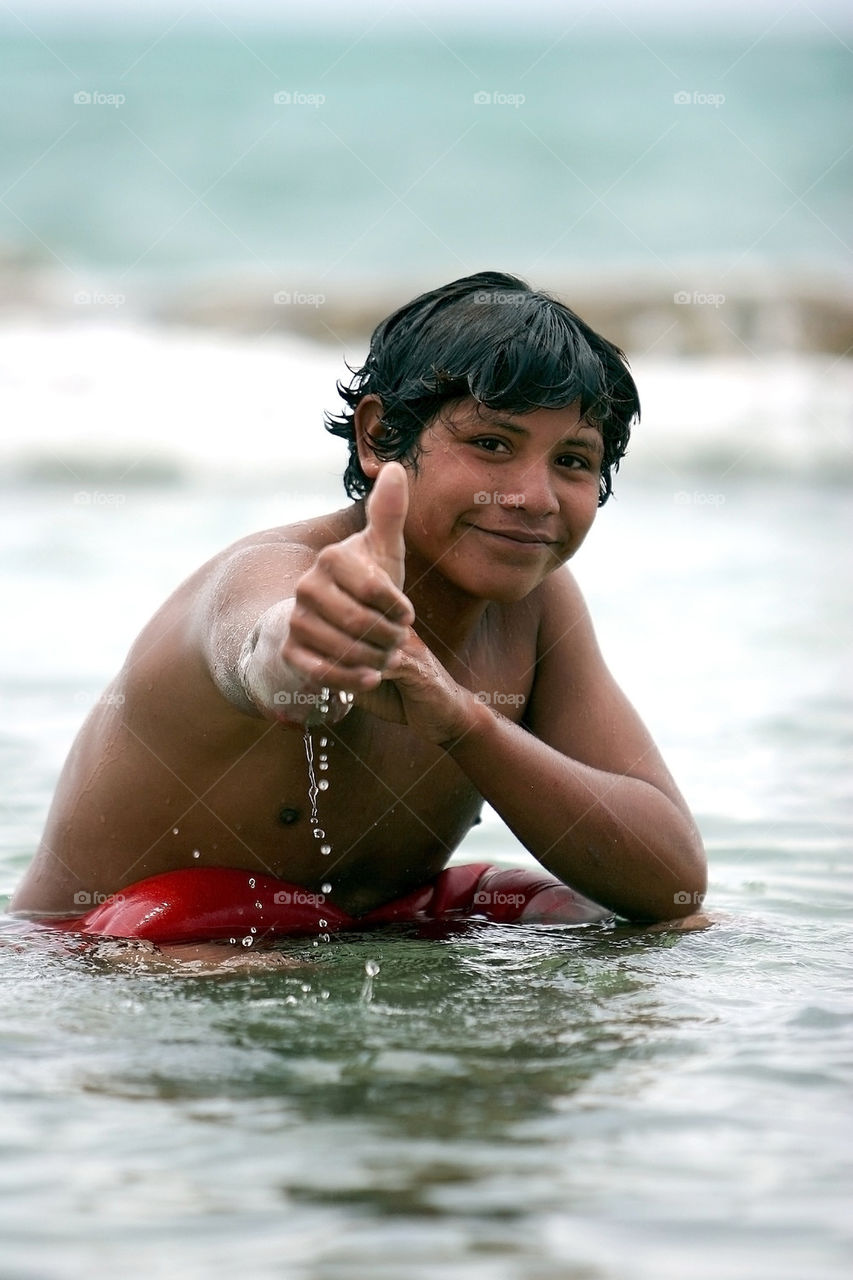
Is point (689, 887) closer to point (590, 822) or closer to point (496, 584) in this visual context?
point (590, 822)

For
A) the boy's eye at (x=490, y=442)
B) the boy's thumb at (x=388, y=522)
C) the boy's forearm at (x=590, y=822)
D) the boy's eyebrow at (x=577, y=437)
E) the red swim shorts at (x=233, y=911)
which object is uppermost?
the boy's eyebrow at (x=577, y=437)

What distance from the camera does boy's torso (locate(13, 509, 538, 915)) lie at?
3469mm

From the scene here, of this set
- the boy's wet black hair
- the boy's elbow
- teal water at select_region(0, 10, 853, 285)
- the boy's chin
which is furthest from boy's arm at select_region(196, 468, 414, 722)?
teal water at select_region(0, 10, 853, 285)

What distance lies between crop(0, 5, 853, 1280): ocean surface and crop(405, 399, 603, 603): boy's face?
833 mm

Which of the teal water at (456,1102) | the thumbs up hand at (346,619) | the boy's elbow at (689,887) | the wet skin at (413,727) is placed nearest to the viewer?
the teal water at (456,1102)

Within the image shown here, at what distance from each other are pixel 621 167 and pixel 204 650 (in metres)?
28.6

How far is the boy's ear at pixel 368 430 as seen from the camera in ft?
11.8

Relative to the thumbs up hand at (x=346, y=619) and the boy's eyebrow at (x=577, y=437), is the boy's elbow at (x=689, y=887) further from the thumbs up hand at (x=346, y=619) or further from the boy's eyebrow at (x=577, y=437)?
the thumbs up hand at (x=346, y=619)

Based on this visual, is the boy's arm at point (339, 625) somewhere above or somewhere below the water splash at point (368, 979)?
above

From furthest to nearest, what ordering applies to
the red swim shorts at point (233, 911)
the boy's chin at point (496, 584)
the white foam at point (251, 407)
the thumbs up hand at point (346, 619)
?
the white foam at point (251, 407) → the red swim shorts at point (233, 911) → the boy's chin at point (496, 584) → the thumbs up hand at point (346, 619)

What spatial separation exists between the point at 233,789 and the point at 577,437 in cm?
103

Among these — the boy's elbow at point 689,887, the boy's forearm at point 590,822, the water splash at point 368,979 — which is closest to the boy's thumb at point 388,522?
the boy's forearm at point 590,822

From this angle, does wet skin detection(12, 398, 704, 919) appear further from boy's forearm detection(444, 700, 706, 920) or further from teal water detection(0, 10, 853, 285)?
teal water detection(0, 10, 853, 285)

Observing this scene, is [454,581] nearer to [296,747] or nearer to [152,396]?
[296,747]
